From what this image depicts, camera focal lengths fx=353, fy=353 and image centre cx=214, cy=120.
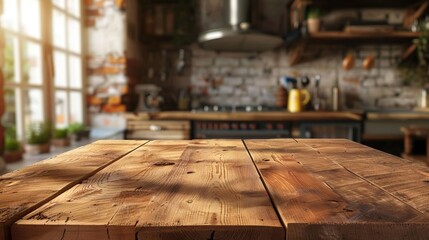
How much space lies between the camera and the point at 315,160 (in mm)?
932

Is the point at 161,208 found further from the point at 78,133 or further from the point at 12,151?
the point at 78,133

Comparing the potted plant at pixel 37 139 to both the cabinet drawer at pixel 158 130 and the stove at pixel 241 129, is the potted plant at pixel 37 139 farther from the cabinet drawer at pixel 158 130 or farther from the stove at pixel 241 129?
the stove at pixel 241 129

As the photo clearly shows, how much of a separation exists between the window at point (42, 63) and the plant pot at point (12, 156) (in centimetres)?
24

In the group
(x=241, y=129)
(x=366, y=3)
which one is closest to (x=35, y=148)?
(x=241, y=129)

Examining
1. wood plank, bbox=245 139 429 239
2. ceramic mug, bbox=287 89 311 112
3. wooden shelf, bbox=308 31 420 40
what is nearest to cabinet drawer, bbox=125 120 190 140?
ceramic mug, bbox=287 89 311 112

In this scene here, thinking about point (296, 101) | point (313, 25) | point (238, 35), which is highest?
point (313, 25)

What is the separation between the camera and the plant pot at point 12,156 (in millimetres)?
1593

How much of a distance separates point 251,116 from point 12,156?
172 cm

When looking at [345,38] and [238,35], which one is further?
[345,38]

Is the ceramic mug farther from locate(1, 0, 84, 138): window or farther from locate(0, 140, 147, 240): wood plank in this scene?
locate(0, 140, 147, 240): wood plank

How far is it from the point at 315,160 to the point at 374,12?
9.88ft

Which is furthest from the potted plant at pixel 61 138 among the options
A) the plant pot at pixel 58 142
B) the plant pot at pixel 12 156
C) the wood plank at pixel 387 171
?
the wood plank at pixel 387 171

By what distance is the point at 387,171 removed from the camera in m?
0.78

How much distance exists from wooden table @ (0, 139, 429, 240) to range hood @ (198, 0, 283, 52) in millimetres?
2036
